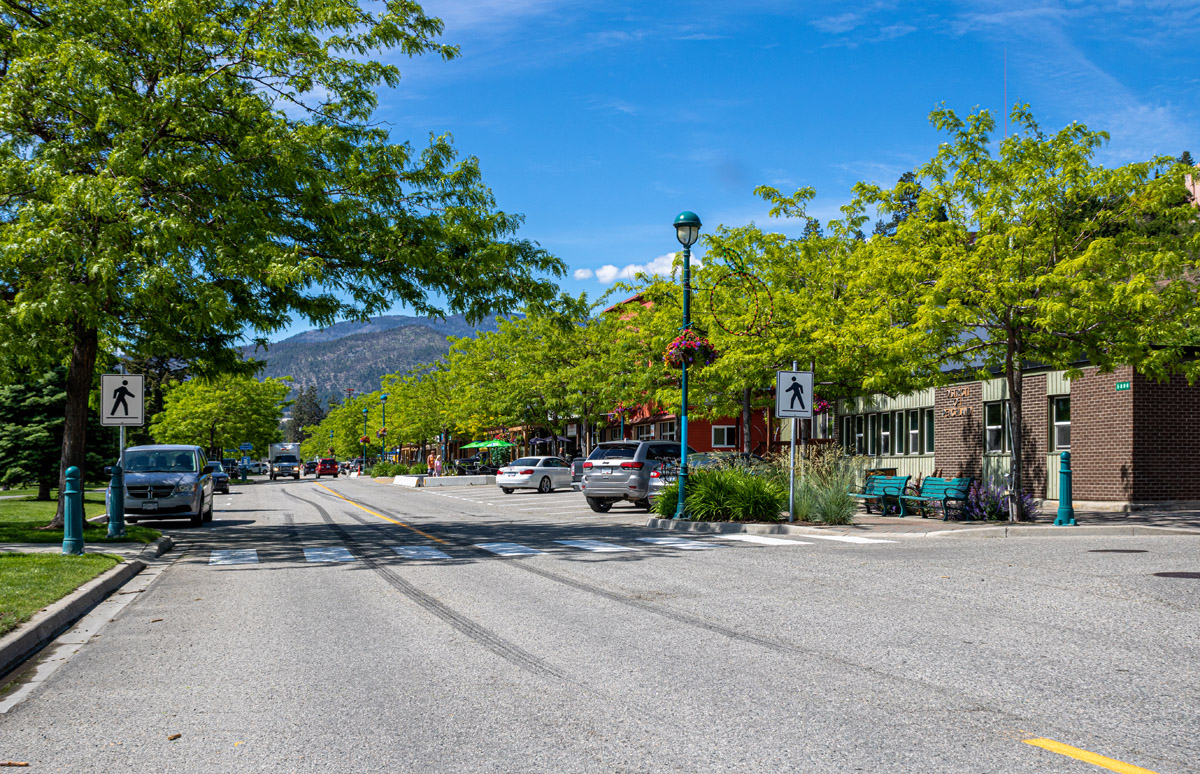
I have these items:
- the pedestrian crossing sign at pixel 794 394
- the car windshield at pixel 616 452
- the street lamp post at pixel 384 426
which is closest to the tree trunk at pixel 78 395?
the car windshield at pixel 616 452

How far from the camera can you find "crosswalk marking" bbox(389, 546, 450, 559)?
13523 millimetres

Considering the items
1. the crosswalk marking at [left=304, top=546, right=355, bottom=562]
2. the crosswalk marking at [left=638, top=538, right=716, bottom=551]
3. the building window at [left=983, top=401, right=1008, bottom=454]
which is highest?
the building window at [left=983, top=401, right=1008, bottom=454]

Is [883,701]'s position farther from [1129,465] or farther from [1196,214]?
[1129,465]

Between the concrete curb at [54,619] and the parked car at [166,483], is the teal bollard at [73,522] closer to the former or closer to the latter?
the concrete curb at [54,619]

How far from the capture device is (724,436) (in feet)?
180

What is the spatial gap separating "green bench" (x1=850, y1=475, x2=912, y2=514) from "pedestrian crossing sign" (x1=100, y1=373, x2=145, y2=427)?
1410 centimetres

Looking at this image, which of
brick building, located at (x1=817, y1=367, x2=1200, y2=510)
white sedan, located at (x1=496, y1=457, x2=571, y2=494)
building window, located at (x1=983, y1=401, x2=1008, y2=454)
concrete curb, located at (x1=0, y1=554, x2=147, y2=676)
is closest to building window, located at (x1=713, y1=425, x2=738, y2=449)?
white sedan, located at (x1=496, y1=457, x2=571, y2=494)

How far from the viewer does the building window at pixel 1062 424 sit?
81.1 ft

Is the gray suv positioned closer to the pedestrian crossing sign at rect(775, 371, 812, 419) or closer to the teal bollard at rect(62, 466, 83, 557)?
the pedestrian crossing sign at rect(775, 371, 812, 419)

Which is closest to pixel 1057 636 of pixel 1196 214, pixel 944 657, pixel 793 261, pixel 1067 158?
pixel 944 657

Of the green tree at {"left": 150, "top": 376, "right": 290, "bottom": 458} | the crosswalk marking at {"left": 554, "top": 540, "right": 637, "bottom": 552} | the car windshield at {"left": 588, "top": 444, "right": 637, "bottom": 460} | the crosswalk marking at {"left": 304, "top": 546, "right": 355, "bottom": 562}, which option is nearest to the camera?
the crosswalk marking at {"left": 304, "top": 546, "right": 355, "bottom": 562}

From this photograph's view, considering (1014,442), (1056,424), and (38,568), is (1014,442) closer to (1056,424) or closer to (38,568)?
(1056,424)

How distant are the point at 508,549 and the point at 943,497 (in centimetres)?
956

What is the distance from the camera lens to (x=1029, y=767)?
13.2 ft
